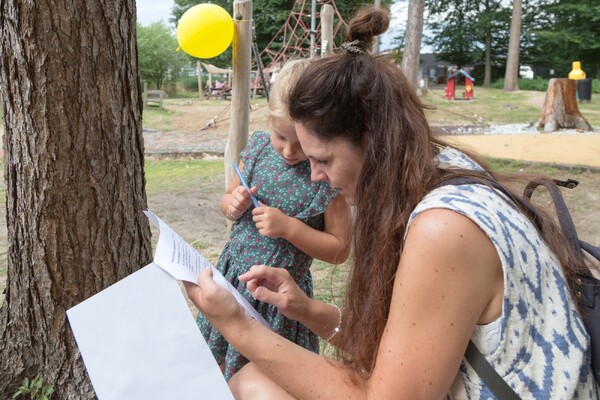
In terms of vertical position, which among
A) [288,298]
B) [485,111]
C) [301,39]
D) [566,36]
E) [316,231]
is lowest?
[485,111]

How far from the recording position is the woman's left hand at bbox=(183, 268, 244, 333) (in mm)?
1265

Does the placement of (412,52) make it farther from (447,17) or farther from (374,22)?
(447,17)

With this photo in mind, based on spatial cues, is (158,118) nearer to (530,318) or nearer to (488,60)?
(530,318)

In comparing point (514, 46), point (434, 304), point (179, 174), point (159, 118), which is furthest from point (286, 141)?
point (514, 46)

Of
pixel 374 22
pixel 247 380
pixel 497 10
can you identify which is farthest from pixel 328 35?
pixel 497 10

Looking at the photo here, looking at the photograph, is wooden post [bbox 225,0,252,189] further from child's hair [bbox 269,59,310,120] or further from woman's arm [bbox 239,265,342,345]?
woman's arm [bbox 239,265,342,345]

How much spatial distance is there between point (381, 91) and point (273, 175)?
2.58ft

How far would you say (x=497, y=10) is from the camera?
30.3 m

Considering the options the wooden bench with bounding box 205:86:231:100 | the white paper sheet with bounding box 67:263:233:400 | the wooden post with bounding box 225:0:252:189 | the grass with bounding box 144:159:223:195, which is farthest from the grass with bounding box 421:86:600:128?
the white paper sheet with bounding box 67:263:233:400

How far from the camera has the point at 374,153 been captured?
3.94 feet

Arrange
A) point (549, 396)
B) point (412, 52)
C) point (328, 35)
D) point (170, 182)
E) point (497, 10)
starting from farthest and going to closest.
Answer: point (497, 10)
point (412, 52)
point (170, 182)
point (328, 35)
point (549, 396)

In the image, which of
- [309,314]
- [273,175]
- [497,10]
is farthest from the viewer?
[497,10]

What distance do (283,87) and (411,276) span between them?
86cm

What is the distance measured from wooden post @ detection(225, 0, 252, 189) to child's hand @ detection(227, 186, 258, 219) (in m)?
1.35
